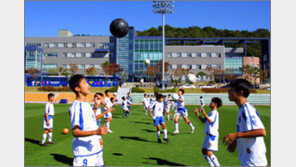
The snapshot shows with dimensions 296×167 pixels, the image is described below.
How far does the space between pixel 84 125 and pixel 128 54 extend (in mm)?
75239

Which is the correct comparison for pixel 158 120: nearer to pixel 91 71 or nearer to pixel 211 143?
pixel 211 143

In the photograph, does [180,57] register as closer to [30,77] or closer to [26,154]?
[30,77]


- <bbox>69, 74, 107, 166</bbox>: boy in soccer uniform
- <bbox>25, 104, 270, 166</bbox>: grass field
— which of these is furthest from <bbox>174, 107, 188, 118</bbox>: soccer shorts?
<bbox>69, 74, 107, 166</bbox>: boy in soccer uniform

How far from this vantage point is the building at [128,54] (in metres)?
77.7

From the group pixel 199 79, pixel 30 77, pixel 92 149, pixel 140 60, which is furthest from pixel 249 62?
pixel 92 149

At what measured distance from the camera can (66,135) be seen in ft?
36.1

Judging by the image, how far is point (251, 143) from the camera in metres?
3.44

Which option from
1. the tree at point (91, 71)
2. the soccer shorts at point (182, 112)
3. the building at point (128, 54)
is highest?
the building at point (128, 54)

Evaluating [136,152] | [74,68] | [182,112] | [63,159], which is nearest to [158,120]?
[136,152]

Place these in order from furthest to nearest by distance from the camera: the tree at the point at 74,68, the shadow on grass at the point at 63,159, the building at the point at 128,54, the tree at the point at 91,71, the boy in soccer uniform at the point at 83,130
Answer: the building at the point at 128,54, the tree at the point at 74,68, the tree at the point at 91,71, the shadow on grass at the point at 63,159, the boy in soccer uniform at the point at 83,130

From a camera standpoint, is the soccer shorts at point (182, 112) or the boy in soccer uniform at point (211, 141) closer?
the boy in soccer uniform at point (211, 141)

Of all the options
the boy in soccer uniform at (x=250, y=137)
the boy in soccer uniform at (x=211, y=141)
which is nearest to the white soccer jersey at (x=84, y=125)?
the boy in soccer uniform at (x=250, y=137)

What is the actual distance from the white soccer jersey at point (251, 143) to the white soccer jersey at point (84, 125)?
2302 mm

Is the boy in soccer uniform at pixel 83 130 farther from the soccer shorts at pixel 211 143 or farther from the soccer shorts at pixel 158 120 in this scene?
the soccer shorts at pixel 158 120
